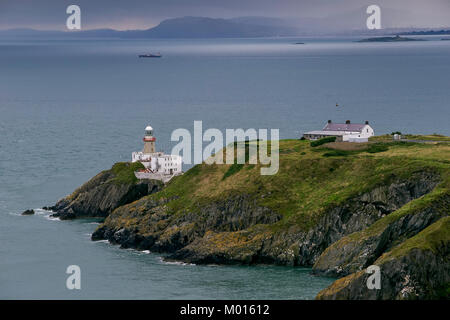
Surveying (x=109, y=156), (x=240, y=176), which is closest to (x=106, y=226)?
(x=240, y=176)

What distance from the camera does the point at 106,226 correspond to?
13438 centimetres

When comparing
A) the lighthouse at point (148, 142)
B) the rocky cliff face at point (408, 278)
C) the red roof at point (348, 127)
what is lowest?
the rocky cliff face at point (408, 278)

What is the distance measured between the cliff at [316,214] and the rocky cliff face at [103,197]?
144cm

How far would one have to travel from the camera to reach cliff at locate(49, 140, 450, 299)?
10938cm

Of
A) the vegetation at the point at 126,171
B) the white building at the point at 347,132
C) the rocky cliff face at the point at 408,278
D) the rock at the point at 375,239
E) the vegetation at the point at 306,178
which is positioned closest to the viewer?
the rocky cliff face at the point at 408,278

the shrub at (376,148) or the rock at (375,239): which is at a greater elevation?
the shrub at (376,148)

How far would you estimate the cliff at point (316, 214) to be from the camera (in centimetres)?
10938

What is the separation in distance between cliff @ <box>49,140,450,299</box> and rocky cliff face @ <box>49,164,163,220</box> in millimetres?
1436

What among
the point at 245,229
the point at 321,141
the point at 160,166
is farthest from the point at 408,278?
the point at 160,166

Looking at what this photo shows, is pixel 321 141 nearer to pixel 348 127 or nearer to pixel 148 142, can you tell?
pixel 348 127

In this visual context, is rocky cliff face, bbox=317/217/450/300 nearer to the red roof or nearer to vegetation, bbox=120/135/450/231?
vegetation, bbox=120/135/450/231

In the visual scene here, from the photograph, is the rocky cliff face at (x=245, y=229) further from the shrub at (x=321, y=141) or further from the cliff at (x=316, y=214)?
the shrub at (x=321, y=141)

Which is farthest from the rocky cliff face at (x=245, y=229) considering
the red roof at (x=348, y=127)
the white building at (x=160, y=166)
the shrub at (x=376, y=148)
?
the red roof at (x=348, y=127)
